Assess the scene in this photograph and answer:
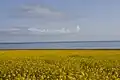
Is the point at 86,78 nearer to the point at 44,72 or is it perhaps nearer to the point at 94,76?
the point at 94,76

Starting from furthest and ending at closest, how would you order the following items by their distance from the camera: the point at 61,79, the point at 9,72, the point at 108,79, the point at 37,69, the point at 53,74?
the point at 37,69
the point at 9,72
the point at 53,74
the point at 108,79
the point at 61,79

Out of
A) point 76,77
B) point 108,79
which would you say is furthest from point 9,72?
point 108,79

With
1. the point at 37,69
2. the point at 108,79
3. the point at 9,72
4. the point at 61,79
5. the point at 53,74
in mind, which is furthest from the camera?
the point at 37,69

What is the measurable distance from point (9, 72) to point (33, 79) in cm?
240

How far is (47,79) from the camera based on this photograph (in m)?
10.4

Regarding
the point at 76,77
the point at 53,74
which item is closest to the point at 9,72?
the point at 53,74

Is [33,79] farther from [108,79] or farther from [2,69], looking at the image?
[2,69]

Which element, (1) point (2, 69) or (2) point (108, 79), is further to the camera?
(1) point (2, 69)

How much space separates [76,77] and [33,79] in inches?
57.4

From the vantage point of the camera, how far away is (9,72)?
1181 cm

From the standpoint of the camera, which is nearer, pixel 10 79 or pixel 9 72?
pixel 10 79

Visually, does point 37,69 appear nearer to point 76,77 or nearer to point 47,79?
point 47,79

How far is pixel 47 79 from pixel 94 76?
67.0 inches

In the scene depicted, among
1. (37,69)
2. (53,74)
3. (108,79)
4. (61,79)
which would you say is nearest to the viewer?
(61,79)
